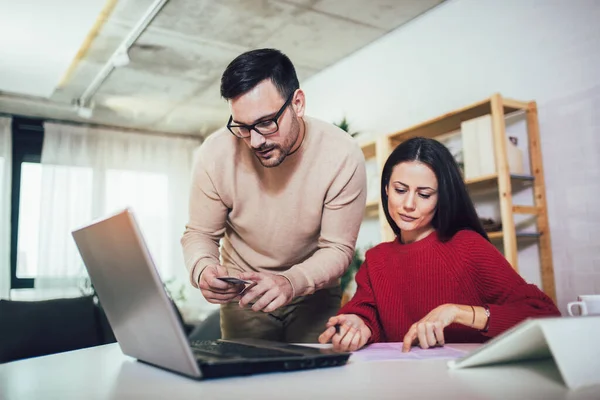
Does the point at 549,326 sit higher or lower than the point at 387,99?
lower

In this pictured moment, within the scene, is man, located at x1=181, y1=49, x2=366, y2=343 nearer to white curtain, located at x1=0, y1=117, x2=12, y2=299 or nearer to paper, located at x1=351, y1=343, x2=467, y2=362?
paper, located at x1=351, y1=343, x2=467, y2=362

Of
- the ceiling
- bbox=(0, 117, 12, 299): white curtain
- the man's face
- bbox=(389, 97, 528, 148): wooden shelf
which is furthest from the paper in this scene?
bbox=(0, 117, 12, 299): white curtain

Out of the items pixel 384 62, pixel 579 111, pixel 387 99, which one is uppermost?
pixel 384 62

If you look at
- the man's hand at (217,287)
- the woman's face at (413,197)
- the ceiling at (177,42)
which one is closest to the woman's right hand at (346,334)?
the man's hand at (217,287)

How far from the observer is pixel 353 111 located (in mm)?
4141

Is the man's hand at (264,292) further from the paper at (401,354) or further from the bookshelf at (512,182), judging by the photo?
the bookshelf at (512,182)

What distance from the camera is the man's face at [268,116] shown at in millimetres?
1475

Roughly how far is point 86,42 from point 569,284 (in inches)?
139

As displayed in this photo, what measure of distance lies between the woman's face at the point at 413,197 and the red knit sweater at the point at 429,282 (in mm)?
56

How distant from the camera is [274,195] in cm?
168

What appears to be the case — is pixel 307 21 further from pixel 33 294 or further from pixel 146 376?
pixel 33 294

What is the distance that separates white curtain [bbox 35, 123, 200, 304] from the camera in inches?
209

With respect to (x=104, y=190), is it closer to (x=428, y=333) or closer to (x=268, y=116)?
(x=268, y=116)

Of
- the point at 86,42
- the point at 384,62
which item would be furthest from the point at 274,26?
the point at 86,42
